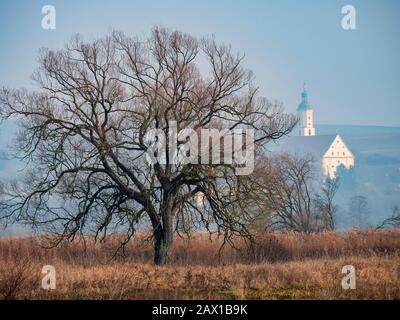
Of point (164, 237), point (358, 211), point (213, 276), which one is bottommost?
point (358, 211)

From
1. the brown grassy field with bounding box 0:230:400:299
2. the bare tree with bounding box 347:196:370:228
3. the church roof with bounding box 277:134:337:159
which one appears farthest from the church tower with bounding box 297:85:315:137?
the bare tree with bounding box 347:196:370:228

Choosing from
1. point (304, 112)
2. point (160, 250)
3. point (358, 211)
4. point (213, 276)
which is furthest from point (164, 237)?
point (358, 211)

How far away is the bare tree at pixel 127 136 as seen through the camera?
66.6 ft

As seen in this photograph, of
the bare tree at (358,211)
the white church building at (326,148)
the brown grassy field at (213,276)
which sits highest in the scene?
the white church building at (326,148)

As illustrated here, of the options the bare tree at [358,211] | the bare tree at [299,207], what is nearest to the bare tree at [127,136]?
the bare tree at [299,207]

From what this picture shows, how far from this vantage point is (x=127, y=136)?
21109 mm

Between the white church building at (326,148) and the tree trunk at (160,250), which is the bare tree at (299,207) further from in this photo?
the white church building at (326,148)

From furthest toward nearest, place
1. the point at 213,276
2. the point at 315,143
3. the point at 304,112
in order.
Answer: the point at 315,143
the point at 304,112
the point at 213,276

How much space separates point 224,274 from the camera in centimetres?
1659

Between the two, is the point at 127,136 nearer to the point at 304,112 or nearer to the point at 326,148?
the point at 304,112

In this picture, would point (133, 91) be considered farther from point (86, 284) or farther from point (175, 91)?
point (86, 284)

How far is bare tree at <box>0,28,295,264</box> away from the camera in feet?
66.6

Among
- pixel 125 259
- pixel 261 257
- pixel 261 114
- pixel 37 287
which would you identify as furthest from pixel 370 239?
pixel 37 287
